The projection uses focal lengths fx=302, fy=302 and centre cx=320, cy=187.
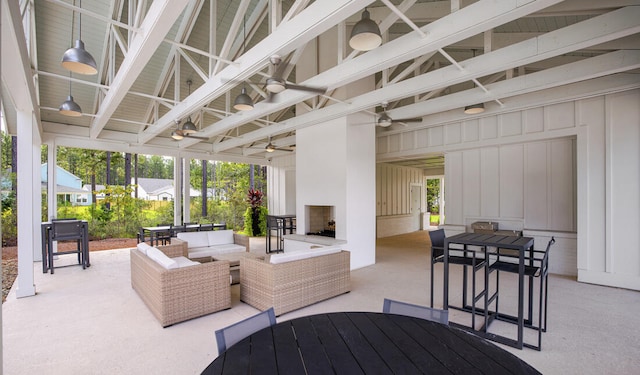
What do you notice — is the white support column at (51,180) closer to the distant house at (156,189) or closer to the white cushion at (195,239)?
the white cushion at (195,239)

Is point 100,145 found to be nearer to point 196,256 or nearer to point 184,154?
point 184,154

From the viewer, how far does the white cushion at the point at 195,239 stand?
650 cm

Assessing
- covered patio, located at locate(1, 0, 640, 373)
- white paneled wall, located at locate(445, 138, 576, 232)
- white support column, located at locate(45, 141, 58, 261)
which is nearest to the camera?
covered patio, located at locate(1, 0, 640, 373)

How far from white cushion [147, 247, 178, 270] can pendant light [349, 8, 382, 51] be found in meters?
3.43

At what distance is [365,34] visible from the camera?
3205 mm

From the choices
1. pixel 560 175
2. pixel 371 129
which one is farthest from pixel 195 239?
pixel 560 175

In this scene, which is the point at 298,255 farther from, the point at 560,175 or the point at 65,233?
the point at 560,175

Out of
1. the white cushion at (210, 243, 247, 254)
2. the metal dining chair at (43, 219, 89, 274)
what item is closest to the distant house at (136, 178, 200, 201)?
the metal dining chair at (43, 219, 89, 274)

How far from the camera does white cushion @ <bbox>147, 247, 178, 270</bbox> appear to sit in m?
3.78

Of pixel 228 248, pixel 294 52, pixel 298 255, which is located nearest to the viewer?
pixel 298 255

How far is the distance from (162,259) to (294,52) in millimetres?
4542

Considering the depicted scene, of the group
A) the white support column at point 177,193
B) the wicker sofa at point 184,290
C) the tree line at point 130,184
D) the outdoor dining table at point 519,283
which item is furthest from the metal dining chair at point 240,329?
the tree line at point 130,184

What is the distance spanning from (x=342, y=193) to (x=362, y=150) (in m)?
1.15

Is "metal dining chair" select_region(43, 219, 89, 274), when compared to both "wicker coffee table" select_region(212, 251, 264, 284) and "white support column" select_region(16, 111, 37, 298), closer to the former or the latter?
"white support column" select_region(16, 111, 37, 298)
